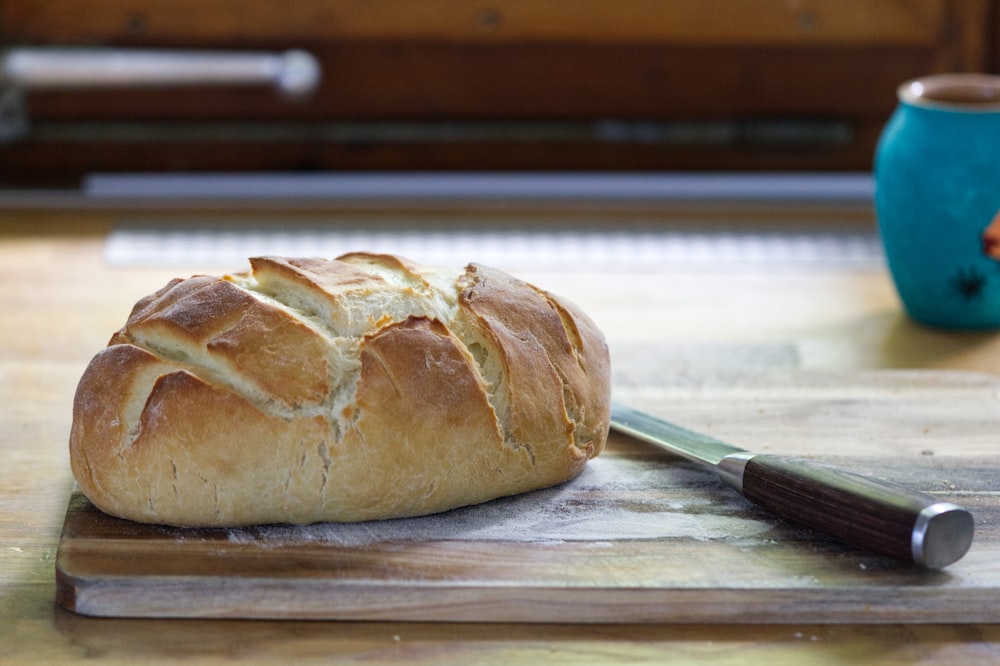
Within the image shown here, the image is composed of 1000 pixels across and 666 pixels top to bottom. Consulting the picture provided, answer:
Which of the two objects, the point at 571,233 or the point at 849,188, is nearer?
the point at 571,233

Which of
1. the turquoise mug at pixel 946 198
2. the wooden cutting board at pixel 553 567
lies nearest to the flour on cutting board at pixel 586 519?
the wooden cutting board at pixel 553 567

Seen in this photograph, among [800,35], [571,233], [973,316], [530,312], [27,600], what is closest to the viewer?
[27,600]

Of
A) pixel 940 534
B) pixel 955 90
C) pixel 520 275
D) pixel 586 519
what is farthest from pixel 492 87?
pixel 940 534

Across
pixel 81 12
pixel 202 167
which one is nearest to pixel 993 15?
pixel 202 167

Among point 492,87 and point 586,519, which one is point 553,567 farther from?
point 492,87

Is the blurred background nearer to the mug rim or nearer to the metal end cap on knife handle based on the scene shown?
the mug rim

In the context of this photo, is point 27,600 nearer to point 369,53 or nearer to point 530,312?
point 530,312

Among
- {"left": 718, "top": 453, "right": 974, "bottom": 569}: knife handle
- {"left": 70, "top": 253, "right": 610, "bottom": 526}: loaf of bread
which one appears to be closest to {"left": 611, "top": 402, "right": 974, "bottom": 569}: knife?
{"left": 718, "top": 453, "right": 974, "bottom": 569}: knife handle
